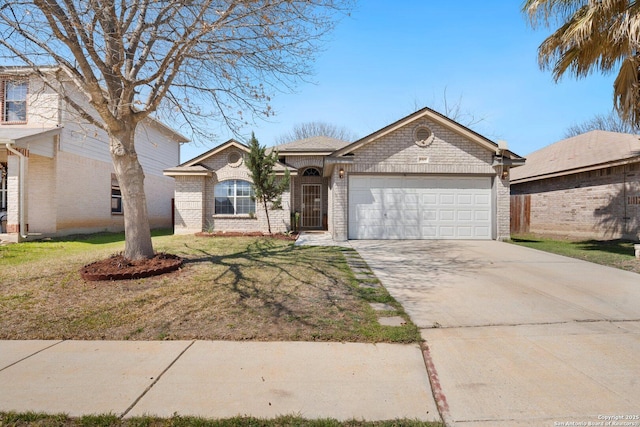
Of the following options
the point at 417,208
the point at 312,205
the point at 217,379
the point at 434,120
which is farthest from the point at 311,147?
the point at 217,379

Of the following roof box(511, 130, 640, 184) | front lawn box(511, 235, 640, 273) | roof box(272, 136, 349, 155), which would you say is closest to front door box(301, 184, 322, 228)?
roof box(272, 136, 349, 155)

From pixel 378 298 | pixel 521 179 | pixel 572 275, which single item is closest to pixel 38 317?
pixel 378 298

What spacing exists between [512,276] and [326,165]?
26.2ft

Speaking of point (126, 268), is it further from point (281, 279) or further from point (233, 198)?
point (233, 198)

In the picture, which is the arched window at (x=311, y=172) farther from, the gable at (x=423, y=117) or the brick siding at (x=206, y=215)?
the gable at (x=423, y=117)

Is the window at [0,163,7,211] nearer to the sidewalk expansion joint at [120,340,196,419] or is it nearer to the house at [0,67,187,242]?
the house at [0,67,187,242]

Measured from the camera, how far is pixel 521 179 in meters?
18.2

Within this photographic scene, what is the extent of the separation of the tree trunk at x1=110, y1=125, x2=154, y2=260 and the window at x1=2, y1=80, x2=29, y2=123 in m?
10.6

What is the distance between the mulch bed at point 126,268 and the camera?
20.0 feet

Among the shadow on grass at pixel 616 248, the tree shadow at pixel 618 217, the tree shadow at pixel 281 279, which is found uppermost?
the tree shadow at pixel 618 217

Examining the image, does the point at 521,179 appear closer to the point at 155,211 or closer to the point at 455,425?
the point at 455,425

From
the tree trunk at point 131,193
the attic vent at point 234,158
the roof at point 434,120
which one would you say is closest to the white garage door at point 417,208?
the roof at point 434,120

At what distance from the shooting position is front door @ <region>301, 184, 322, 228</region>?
1739 cm

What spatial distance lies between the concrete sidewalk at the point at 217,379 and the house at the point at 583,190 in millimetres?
14573
